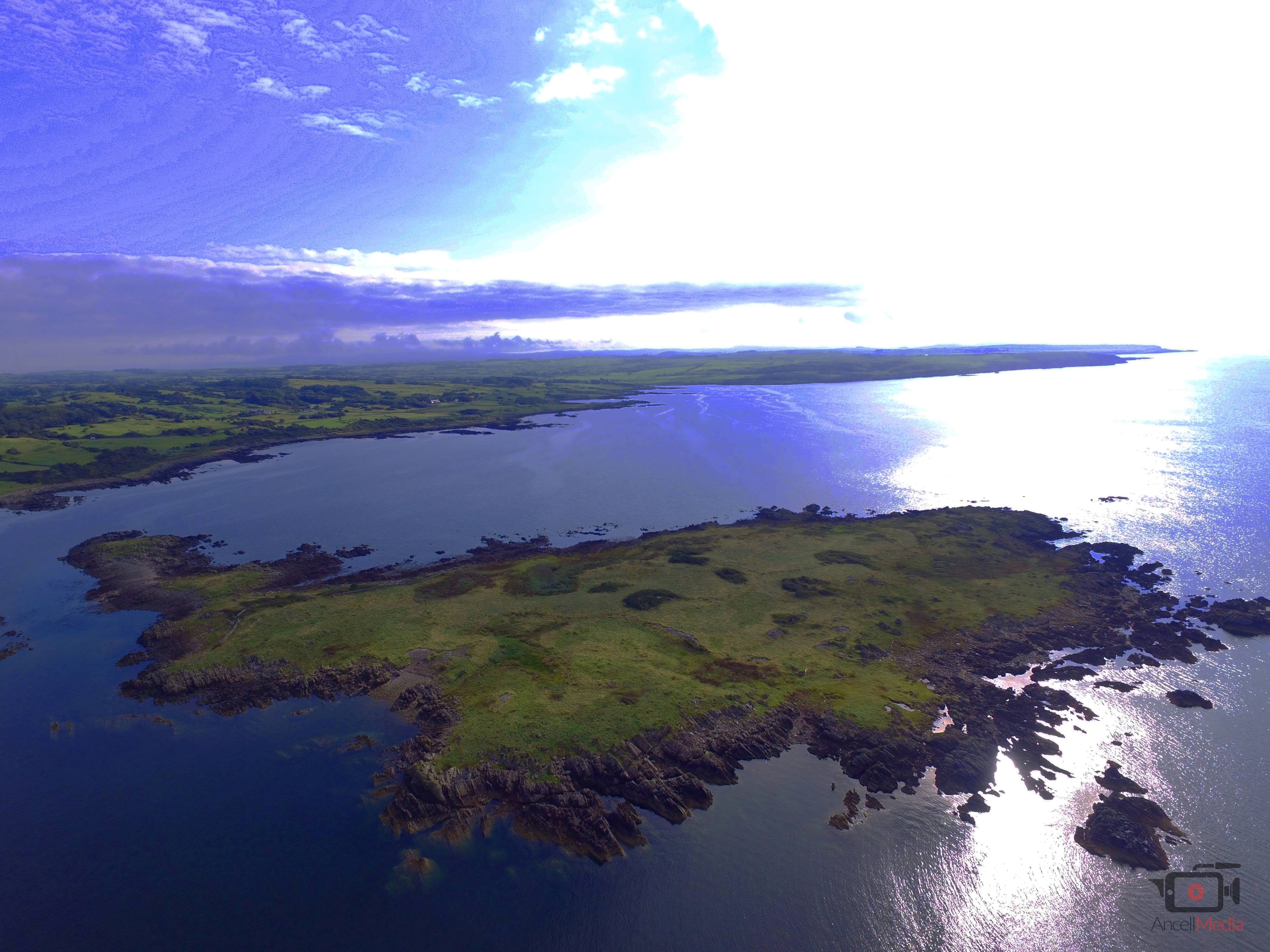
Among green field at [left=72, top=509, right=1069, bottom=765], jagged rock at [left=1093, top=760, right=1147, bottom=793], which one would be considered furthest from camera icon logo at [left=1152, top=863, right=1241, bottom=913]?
green field at [left=72, top=509, right=1069, bottom=765]

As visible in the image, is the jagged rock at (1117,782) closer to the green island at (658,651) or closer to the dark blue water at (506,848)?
the dark blue water at (506,848)

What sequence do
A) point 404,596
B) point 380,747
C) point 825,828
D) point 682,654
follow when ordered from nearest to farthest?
point 825,828
point 380,747
point 682,654
point 404,596

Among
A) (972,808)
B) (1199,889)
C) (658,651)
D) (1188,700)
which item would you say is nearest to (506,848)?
(658,651)

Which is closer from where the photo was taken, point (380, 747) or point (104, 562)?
point (380, 747)

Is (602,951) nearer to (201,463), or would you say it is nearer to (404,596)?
(404,596)

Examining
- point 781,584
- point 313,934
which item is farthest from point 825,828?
point 781,584

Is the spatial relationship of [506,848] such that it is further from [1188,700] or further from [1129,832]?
[1188,700]

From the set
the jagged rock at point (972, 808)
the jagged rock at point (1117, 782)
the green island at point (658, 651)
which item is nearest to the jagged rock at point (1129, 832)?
the green island at point (658, 651)

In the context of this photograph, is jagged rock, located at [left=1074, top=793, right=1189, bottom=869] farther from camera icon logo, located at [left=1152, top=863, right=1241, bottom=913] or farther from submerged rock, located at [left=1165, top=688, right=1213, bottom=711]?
submerged rock, located at [left=1165, top=688, right=1213, bottom=711]
